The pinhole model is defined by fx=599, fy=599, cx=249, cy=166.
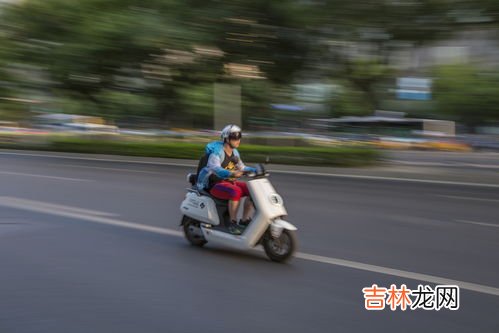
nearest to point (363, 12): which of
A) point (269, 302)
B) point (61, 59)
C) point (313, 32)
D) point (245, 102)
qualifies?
point (313, 32)

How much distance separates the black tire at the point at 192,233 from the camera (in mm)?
6930

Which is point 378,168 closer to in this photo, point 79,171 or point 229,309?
point 79,171

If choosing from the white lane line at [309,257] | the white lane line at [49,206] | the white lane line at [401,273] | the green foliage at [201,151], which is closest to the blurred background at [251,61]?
the green foliage at [201,151]

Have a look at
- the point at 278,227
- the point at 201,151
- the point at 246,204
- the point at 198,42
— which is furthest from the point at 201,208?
the point at 201,151

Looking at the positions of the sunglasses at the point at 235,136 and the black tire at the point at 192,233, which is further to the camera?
the black tire at the point at 192,233

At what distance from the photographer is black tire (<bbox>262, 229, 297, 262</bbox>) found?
19.7 ft

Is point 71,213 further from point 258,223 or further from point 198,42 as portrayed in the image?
point 198,42

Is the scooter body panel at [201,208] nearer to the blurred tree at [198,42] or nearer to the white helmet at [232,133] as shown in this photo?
the white helmet at [232,133]

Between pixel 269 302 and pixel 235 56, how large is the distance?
17691mm

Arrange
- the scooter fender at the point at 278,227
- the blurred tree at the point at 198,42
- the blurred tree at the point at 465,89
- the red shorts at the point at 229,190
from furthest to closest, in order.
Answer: the blurred tree at the point at 465,89 < the blurred tree at the point at 198,42 < the red shorts at the point at 229,190 < the scooter fender at the point at 278,227

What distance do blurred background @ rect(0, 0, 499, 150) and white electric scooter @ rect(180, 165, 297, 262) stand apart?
520 inches

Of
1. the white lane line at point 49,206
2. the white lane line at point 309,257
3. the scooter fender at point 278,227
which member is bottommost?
the white lane line at point 49,206

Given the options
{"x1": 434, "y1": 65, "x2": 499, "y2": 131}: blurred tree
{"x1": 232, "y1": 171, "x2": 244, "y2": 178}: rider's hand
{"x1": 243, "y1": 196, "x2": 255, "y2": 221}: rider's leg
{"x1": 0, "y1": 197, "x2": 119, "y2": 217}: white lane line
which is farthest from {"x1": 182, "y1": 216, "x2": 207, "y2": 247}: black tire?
{"x1": 434, "y1": 65, "x2": 499, "y2": 131}: blurred tree

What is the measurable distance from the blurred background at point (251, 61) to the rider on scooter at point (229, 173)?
42.8ft
